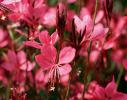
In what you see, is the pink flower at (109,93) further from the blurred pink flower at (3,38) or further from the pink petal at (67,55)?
the blurred pink flower at (3,38)

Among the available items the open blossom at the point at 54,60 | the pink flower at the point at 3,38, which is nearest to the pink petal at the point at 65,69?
the open blossom at the point at 54,60

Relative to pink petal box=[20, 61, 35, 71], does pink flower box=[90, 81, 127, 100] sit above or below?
below

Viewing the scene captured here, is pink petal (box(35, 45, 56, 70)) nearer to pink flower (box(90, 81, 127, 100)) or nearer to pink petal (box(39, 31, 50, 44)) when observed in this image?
pink petal (box(39, 31, 50, 44))

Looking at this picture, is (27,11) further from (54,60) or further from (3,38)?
(3,38)

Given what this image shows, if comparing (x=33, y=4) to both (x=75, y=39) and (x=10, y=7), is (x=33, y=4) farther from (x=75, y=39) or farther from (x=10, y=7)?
(x=75, y=39)

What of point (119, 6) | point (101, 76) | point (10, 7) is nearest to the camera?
point (10, 7)

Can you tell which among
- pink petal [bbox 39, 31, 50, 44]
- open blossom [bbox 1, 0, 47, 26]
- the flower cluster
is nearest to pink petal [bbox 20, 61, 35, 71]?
the flower cluster

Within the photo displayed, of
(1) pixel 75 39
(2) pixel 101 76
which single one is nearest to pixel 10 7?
(1) pixel 75 39
